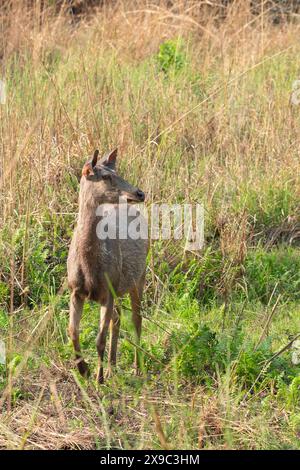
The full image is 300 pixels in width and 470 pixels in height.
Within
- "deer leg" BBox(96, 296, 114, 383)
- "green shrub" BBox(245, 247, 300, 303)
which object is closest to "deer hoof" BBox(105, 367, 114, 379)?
"deer leg" BBox(96, 296, 114, 383)

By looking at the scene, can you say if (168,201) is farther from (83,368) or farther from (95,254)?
(83,368)

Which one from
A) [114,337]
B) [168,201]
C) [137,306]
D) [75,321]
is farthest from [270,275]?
[75,321]

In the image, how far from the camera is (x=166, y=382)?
617cm

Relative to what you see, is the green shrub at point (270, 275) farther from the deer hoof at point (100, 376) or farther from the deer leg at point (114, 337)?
the deer hoof at point (100, 376)

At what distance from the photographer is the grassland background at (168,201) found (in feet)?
18.8

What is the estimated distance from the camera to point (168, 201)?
27.0 feet

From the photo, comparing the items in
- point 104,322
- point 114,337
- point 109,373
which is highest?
point 104,322

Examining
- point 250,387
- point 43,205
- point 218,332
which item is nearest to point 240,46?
point 43,205

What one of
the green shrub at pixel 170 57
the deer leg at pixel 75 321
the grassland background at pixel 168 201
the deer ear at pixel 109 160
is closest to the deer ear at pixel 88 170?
the deer ear at pixel 109 160

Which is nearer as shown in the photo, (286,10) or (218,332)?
(218,332)

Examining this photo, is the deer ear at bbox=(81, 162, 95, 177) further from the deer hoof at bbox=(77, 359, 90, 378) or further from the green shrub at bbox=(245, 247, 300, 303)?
the green shrub at bbox=(245, 247, 300, 303)

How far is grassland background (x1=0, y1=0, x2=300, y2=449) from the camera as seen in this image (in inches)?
225
